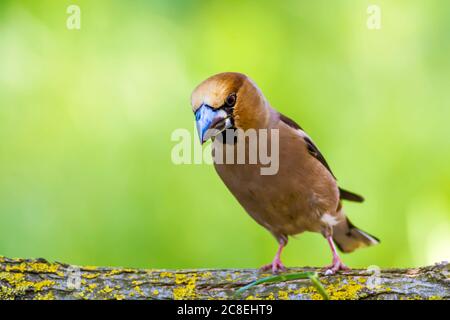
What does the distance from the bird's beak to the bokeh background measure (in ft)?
4.63

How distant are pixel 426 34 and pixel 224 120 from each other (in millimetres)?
2817

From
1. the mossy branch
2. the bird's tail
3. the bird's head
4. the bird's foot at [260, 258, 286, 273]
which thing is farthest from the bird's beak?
the bird's tail

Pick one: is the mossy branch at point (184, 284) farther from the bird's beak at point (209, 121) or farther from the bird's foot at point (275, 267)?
the bird's beak at point (209, 121)

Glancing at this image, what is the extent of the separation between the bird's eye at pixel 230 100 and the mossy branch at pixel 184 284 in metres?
1.10

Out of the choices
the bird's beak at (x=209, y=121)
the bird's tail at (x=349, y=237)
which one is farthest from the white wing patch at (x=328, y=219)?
the bird's beak at (x=209, y=121)

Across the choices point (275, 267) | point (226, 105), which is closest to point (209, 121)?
point (226, 105)

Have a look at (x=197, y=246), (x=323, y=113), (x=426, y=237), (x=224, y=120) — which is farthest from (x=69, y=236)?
(x=426, y=237)

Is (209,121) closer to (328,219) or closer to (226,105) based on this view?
(226,105)

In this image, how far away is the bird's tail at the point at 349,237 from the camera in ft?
18.7

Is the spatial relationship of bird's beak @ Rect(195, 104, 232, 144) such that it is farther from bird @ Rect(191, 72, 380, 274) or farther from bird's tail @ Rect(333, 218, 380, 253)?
bird's tail @ Rect(333, 218, 380, 253)

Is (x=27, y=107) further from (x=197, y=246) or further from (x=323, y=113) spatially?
(x=323, y=113)

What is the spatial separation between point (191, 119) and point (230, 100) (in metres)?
1.79

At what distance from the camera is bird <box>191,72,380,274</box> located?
15.0ft
